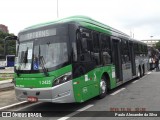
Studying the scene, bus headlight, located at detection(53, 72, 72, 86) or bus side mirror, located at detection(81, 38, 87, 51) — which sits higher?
bus side mirror, located at detection(81, 38, 87, 51)

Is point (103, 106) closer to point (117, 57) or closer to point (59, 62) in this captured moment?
point (59, 62)

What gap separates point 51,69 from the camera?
7691 millimetres

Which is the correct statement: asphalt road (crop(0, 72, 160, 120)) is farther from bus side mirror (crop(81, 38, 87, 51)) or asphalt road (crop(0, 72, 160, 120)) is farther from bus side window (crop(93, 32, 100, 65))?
bus side mirror (crop(81, 38, 87, 51))

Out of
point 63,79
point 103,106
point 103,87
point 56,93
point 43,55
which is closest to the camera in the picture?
point 56,93

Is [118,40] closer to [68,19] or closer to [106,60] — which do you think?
[106,60]

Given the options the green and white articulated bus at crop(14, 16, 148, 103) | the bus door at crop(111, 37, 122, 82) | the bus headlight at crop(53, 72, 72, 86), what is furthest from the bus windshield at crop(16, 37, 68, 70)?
the bus door at crop(111, 37, 122, 82)

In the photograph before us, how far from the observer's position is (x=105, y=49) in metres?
10.7

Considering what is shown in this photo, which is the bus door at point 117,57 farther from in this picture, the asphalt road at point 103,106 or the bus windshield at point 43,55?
the bus windshield at point 43,55

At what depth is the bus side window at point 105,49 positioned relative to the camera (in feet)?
34.4

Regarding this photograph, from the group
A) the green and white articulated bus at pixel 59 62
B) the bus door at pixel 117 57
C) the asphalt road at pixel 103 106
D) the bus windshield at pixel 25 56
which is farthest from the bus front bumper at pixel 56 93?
the bus door at pixel 117 57

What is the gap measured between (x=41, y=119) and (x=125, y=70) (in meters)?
7.30

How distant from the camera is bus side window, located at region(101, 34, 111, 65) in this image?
1050cm

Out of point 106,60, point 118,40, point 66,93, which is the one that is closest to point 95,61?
point 106,60

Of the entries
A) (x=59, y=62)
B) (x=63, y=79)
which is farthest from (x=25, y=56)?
(x=63, y=79)
